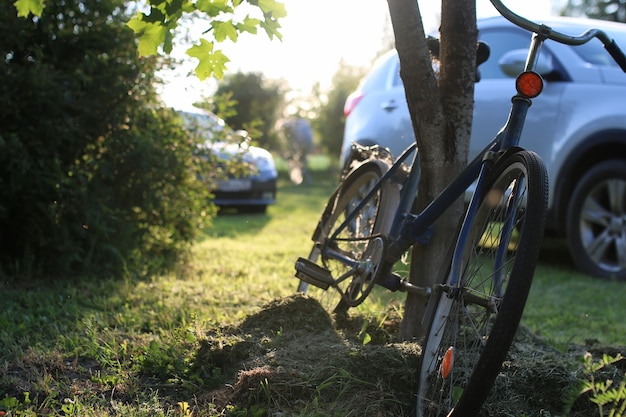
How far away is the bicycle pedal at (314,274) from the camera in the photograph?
349 centimetres

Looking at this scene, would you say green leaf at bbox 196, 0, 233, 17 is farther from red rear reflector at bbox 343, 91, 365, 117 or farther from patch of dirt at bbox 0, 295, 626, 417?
red rear reflector at bbox 343, 91, 365, 117

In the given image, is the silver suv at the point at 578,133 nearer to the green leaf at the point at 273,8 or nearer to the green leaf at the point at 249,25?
the green leaf at the point at 249,25

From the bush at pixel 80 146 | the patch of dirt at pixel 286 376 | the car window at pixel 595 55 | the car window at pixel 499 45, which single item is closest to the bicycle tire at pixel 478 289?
the patch of dirt at pixel 286 376

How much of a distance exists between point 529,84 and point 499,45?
13.6ft

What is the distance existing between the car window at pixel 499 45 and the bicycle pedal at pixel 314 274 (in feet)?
11.0

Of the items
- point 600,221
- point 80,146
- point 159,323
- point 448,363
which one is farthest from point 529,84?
point 600,221

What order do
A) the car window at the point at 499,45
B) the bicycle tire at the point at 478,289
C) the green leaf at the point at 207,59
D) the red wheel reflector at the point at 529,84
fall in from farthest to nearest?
the car window at the point at 499,45, the green leaf at the point at 207,59, the red wheel reflector at the point at 529,84, the bicycle tire at the point at 478,289

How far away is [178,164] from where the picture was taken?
5.48 m

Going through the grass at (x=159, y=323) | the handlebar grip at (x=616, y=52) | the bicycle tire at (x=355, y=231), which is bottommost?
the grass at (x=159, y=323)

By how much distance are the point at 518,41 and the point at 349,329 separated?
3.80 meters

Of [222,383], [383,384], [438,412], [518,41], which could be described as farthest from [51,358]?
[518,41]

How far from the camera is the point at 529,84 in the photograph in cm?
238

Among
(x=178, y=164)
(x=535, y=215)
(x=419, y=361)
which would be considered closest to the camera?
(x=535, y=215)

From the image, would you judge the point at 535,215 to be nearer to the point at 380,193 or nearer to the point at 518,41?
the point at 380,193
